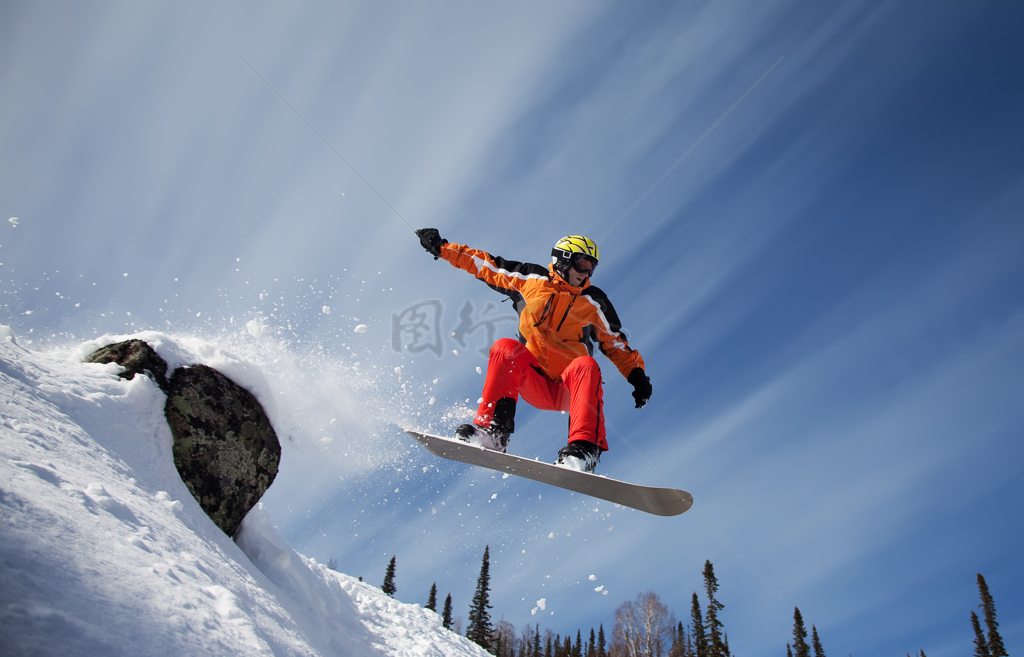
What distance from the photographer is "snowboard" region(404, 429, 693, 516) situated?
4582mm

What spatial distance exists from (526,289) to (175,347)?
451cm

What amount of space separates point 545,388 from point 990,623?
209 ft

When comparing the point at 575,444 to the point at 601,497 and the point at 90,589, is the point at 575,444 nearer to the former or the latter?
the point at 601,497

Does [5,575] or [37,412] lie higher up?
[37,412]

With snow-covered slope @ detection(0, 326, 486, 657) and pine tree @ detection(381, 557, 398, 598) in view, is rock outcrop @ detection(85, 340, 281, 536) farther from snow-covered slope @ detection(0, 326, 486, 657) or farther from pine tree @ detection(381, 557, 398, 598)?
pine tree @ detection(381, 557, 398, 598)

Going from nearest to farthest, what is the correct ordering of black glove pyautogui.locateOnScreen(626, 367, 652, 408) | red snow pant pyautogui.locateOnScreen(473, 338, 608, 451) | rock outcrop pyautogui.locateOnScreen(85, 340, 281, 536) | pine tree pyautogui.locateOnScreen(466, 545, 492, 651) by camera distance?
1. red snow pant pyautogui.locateOnScreen(473, 338, 608, 451)
2. rock outcrop pyautogui.locateOnScreen(85, 340, 281, 536)
3. black glove pyautogui.locateOnScreen(626, 367, 652, 408)
4. pine tree pyautogui.locateOnScreen(466, 545, 492, 651)

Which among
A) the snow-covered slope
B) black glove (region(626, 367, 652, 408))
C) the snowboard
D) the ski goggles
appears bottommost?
the snow-covered slope

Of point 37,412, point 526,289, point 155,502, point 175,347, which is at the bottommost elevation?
point 155,502

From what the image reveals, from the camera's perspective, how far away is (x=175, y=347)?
19.9 feet

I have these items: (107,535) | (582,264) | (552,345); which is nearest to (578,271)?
(582,264)

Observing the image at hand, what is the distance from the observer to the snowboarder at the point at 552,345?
5434 mm

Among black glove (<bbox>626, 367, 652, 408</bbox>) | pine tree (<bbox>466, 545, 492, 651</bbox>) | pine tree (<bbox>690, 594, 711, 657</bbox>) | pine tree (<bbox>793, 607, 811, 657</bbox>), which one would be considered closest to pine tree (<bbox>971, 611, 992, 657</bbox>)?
pine tree (<bbox>793, 607, 811, 657</bbox>)

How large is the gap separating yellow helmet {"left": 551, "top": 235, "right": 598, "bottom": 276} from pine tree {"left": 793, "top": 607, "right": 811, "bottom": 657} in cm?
5166

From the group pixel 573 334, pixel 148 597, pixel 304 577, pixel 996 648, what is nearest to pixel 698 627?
pixel 996 648
